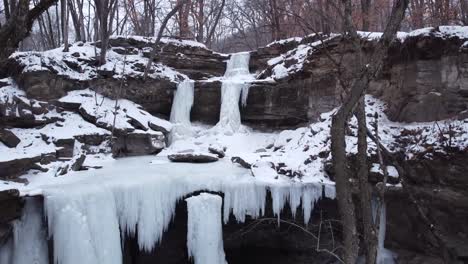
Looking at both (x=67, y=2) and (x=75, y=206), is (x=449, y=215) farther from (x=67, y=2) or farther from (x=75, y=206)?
(x=67, y=2)

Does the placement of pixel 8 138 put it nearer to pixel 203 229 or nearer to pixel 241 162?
pixel 203 229

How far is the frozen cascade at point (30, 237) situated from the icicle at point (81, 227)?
0.86 ft

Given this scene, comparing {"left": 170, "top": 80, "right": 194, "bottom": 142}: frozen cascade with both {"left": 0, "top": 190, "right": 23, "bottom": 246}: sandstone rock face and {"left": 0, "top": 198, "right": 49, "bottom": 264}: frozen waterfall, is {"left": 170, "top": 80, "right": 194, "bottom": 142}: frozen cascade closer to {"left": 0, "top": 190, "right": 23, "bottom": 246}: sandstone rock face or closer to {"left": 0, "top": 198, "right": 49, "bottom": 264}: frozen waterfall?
{"left": 0, "top": 198, "right": 49, "bottom": 264}: frozen waterfall

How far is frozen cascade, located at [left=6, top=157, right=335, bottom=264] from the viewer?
17.9ft

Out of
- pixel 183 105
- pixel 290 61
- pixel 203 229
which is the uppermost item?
pixel 290 61

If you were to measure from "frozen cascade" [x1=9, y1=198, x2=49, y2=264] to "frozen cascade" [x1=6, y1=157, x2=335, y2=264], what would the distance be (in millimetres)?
238

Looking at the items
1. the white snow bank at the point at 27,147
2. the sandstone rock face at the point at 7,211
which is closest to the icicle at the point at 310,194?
the sandstone rock face at the point at 7,211

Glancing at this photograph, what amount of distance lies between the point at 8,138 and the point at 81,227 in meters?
3.21

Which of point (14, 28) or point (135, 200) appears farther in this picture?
point (135, 200)

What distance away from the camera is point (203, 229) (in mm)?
6691

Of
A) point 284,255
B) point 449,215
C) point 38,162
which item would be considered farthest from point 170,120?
point 449,215

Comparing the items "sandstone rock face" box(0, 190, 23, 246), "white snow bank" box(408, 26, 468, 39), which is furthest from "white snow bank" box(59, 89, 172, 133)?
"white snow bank" box(408, 26, 468, 39)

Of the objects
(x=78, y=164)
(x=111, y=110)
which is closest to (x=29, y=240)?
(x=78, y=164)

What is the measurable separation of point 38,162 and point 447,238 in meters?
7.58
